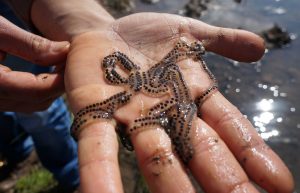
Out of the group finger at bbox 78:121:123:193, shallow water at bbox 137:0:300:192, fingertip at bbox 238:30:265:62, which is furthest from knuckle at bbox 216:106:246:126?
shallow water at bbox 137:0:300:192

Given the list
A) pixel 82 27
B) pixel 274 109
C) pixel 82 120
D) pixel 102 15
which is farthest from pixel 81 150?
pixel 274 109

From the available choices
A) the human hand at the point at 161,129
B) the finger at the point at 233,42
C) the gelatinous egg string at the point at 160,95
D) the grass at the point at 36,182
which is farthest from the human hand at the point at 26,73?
the grass at the point at 36,182

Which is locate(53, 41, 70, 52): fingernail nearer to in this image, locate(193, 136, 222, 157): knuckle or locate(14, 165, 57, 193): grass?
locate(193, 136, 222, 157): knuckle

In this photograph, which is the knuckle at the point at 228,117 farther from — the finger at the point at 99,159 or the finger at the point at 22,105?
the finger at the point at 22,105

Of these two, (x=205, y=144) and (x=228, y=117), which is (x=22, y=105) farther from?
(x=228, y=117)

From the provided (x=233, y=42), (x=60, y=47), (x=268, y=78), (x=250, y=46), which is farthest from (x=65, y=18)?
(x=268, y=78)

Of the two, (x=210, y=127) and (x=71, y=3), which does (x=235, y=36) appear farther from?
(x=71, y=3)
